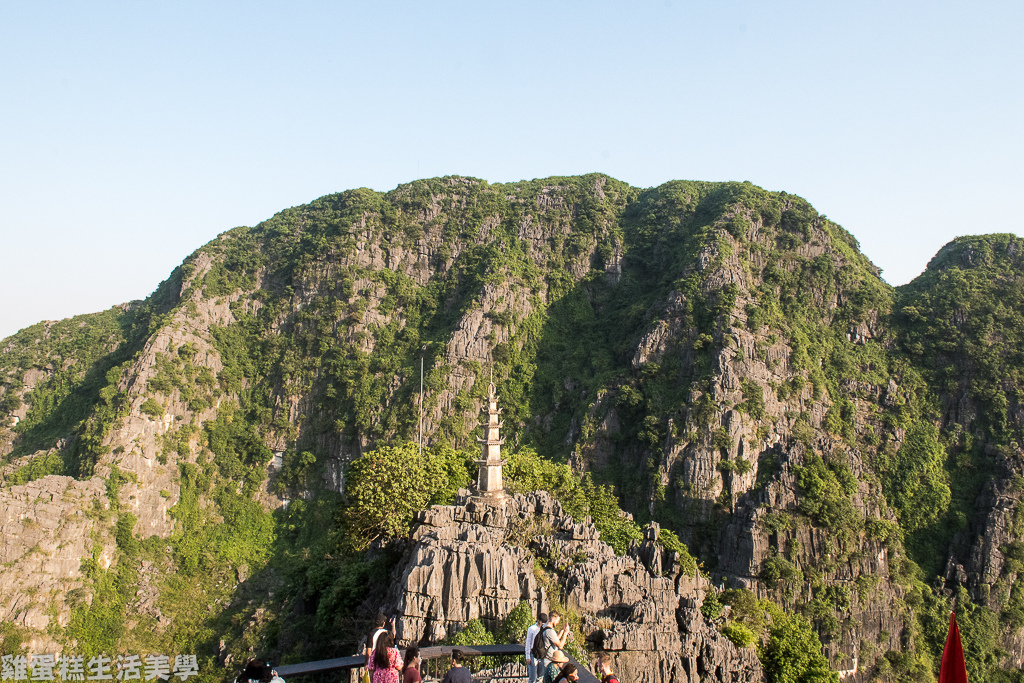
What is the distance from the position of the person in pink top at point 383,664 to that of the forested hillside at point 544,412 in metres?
20.0

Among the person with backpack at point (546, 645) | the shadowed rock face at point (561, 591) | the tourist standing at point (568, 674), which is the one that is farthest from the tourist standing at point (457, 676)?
the shadowed rock face at point (561, 591)

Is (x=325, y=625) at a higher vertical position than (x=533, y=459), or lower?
lower

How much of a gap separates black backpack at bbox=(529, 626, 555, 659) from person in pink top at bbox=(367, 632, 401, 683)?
92.9 inches

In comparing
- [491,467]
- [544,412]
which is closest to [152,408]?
[544,412]

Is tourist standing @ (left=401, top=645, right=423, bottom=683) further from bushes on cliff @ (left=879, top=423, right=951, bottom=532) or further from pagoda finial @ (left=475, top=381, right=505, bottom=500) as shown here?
bushes on cliff @ (left=879, top=423, right=951, bottom=532)

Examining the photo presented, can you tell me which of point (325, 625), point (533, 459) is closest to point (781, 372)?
point (533, 459)

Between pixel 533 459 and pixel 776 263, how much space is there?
44855mm

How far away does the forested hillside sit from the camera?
49.6m

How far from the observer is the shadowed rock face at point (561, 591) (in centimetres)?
2238

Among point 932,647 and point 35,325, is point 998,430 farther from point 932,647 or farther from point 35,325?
point 35,325

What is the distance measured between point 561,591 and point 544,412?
1859 inches

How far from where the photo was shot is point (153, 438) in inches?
2507

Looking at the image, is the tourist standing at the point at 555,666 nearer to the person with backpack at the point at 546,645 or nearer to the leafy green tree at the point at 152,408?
the person with backpack at the point at 546,645

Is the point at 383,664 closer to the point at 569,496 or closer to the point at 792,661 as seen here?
the point at 792,661
